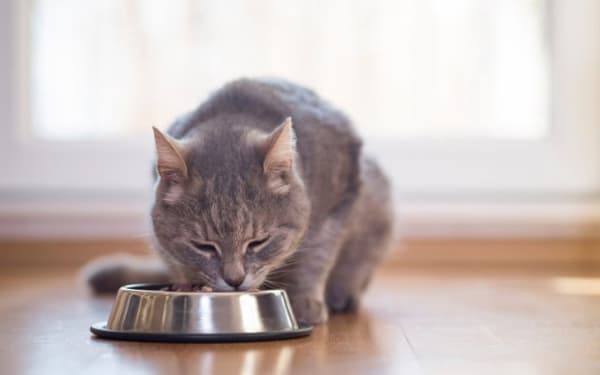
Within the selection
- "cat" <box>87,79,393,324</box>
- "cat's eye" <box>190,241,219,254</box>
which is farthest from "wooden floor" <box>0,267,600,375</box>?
"cat's eye" <box>190,241,219,254</box>

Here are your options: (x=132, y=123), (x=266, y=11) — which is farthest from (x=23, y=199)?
(x=266, y=11)

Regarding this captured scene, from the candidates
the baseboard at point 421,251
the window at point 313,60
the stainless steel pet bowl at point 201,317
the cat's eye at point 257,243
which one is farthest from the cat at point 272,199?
the window at point 313,60

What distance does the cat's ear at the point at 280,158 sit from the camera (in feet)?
6.61

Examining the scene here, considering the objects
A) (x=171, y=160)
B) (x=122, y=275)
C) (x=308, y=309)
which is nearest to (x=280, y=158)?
(x=171, y=160)

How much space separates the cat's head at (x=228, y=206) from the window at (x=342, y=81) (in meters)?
1.82

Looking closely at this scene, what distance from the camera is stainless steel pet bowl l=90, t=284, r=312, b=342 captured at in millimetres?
1782

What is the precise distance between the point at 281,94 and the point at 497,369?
1.02 meters

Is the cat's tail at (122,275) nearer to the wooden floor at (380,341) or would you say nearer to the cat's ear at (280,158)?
the wooden floor at (380,341)

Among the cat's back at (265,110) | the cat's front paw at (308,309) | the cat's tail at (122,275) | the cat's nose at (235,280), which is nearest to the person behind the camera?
the cat's nose at (235,280)

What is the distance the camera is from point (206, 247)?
198 cm

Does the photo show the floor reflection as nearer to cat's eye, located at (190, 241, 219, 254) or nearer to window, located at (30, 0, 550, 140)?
cat's eye, located at (190, 241, 219, 254)

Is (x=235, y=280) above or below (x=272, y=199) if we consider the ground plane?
below

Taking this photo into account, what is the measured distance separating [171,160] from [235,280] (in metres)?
0.27

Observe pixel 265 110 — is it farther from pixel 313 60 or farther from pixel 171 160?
pixel 313 60
